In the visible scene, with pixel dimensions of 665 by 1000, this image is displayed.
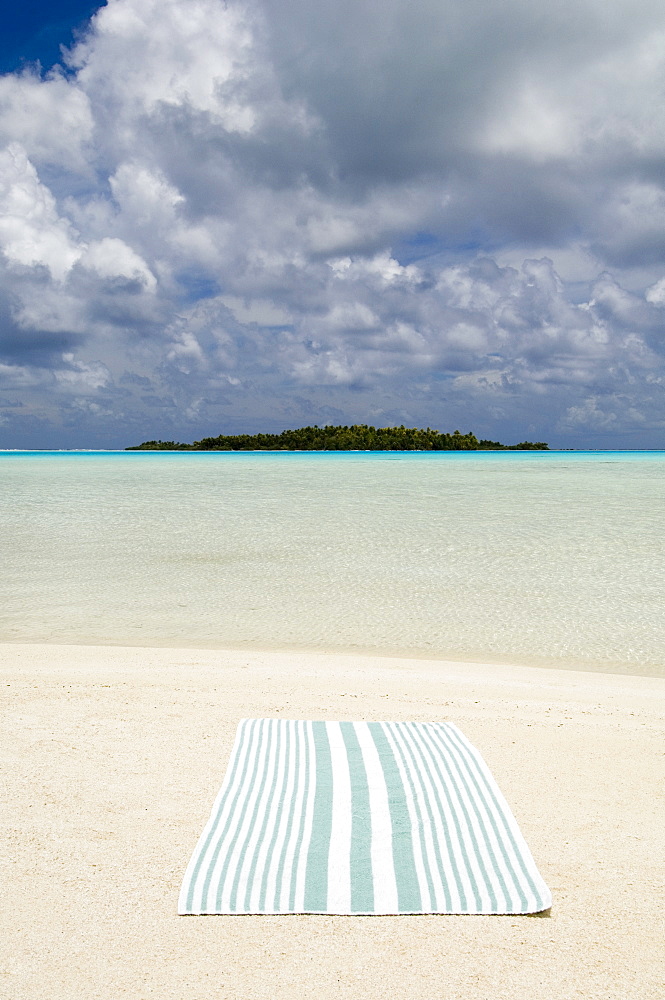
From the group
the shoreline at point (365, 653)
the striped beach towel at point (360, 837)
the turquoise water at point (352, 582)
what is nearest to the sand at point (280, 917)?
the striped beach towel at point (360, 837)

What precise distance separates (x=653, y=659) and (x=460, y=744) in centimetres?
391

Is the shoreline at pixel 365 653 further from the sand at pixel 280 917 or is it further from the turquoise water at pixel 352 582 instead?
the sand at pixel 280 917

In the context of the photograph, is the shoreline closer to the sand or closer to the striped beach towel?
the sand

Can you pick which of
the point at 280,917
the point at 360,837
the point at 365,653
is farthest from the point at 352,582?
the point at 280,917

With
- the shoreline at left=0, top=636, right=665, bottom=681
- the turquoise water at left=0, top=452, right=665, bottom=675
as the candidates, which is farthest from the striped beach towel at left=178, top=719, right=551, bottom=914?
the turquoise water at left=0, top=452, right=665, bottom=675

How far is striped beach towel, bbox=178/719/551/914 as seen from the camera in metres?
2.70

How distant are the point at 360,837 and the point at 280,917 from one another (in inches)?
21.2

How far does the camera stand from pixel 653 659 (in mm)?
7129

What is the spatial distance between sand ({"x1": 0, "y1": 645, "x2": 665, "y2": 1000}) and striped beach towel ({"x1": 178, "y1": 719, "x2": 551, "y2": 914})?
90 mm

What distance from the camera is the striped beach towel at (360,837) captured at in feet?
8.86

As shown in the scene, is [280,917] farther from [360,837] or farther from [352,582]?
[352,582]

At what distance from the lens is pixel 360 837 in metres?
3.05

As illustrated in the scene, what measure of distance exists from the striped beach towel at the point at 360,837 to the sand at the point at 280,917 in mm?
90

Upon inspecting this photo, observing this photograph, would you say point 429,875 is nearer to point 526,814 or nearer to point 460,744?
point 526,814
